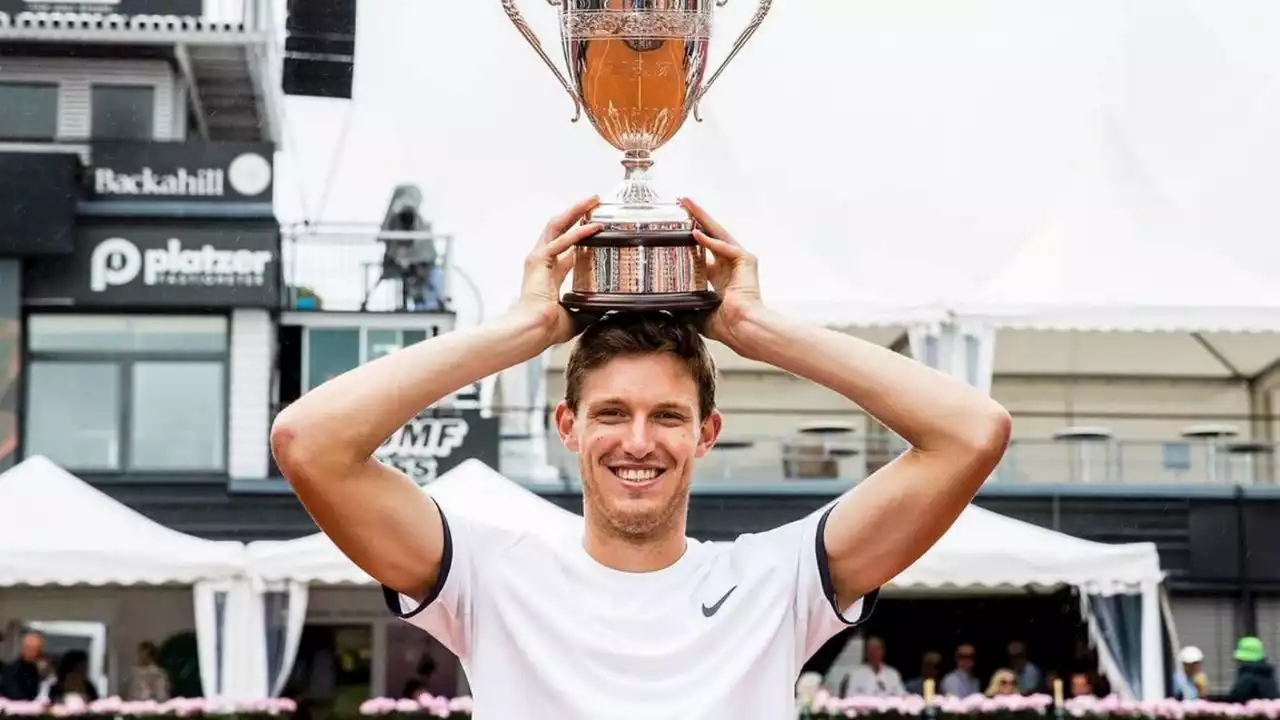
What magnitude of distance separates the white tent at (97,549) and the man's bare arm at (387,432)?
39.7 ft

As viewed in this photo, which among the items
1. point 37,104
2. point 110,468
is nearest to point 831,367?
point 110,468

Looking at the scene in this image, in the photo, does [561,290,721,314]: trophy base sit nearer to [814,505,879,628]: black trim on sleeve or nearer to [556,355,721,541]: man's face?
[556,355,721,541]: man's face

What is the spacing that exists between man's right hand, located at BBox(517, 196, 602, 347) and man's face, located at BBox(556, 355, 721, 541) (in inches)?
4.4

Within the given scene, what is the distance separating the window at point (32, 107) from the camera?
85.6ft

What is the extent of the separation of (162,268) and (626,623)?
70.8 ft

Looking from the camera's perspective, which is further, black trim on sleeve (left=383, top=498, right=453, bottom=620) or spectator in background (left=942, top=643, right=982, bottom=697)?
spectator in background (left=942, top=643, right=982, bottom=697)

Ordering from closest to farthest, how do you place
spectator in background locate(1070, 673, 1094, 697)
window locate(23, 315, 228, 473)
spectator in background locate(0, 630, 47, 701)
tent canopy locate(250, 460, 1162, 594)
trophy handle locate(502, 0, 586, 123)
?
1. trophy handle locate(502, 0, 586, 123)
2. spectator in background locate(0, 630, 47, 701)
3. spectator in background locate(1070, 673, 1094, 697)
4. tent canopy locate(250, 460, 1162, 594)
5. window locate(23, 315, 228, 473)

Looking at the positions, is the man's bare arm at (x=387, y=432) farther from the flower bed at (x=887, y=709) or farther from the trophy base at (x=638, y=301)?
the flower bed at (x=887, y=709)

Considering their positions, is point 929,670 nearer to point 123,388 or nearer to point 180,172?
point 123,388

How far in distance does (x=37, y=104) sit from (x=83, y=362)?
12.9 ft

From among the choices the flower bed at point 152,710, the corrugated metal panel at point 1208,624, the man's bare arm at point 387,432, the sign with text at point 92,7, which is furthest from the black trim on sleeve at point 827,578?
the sign with text at point 92,7

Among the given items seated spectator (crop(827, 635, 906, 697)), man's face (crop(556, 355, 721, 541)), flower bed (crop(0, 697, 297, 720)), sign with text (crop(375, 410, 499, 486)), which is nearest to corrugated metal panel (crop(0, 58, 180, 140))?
sign with text (crop(375, 410, 499, 486))

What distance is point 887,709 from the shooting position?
13.1 metres

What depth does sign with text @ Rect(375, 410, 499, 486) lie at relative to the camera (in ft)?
68.7
